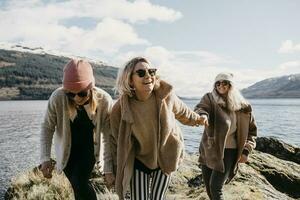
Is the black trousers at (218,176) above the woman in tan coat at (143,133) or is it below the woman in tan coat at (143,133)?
below

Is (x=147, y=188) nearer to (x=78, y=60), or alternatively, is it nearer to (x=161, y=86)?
(x=161, y=86)

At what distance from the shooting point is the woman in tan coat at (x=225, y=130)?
5824mm

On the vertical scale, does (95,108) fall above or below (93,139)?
above

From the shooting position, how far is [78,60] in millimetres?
4242

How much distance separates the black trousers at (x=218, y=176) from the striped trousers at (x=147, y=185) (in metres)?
1.55

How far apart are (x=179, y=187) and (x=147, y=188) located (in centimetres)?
440

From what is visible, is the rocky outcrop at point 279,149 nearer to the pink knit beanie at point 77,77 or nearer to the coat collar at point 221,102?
the coat collar at point 221,102

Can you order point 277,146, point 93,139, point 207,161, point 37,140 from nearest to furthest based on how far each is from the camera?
point 93,139 → point 207,161 → point 277,146 → point 37,140

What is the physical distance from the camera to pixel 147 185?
167 inches

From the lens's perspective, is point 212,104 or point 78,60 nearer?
point 78,60

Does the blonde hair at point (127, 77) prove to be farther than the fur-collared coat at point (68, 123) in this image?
No

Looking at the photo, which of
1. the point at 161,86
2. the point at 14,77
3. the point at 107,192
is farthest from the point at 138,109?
the point at 14,77

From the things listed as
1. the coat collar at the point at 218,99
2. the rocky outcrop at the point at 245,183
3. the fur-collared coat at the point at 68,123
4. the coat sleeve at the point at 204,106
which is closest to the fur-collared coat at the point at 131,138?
the fur-collared coat at the point at 68,123

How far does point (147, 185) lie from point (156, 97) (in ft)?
2.91
